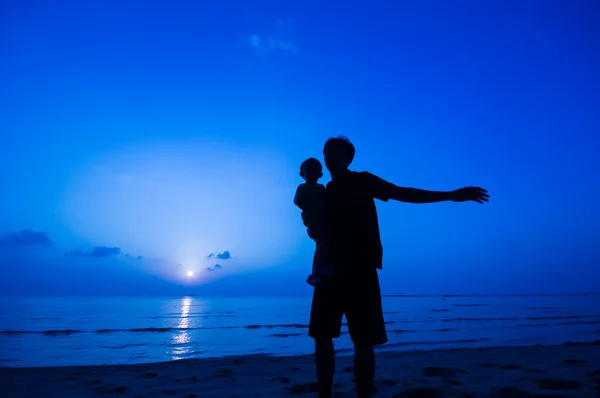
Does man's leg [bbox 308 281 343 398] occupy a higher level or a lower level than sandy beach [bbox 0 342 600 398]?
higher

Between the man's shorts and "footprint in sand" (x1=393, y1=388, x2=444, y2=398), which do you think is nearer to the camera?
the man's shorts

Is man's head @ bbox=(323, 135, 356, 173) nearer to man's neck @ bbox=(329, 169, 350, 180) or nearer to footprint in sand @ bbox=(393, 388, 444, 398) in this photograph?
man's neck @ bbox=(329, 169, 350, 180)

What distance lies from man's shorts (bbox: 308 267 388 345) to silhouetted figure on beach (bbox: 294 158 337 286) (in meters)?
0.10

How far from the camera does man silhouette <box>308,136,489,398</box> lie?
2.73 m

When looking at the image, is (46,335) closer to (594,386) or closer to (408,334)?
(408,334)

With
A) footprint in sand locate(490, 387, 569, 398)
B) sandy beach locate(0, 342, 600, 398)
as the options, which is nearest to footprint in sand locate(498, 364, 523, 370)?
sandy beach locate(0, 342, 600, 398)

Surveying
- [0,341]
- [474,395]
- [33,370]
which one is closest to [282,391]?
[474,395]

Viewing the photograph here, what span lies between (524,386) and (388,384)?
4.42 feet

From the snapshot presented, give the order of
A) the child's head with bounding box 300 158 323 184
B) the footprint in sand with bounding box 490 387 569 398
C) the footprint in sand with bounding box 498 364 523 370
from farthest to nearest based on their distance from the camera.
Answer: the footprint in sand with bounding box 498 364 523 370
the footprint in sand with bounding box 490 387 569 398
the child's head with bounding box 300 158 323 184

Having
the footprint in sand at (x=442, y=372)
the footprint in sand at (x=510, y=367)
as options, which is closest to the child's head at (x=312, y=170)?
the footprint in sand at (x=442, y=372)

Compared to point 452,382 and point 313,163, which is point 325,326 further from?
point 452,382

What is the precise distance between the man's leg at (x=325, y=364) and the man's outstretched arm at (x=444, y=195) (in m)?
1.22

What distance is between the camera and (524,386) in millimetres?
3883

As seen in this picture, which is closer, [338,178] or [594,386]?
[338,178]
